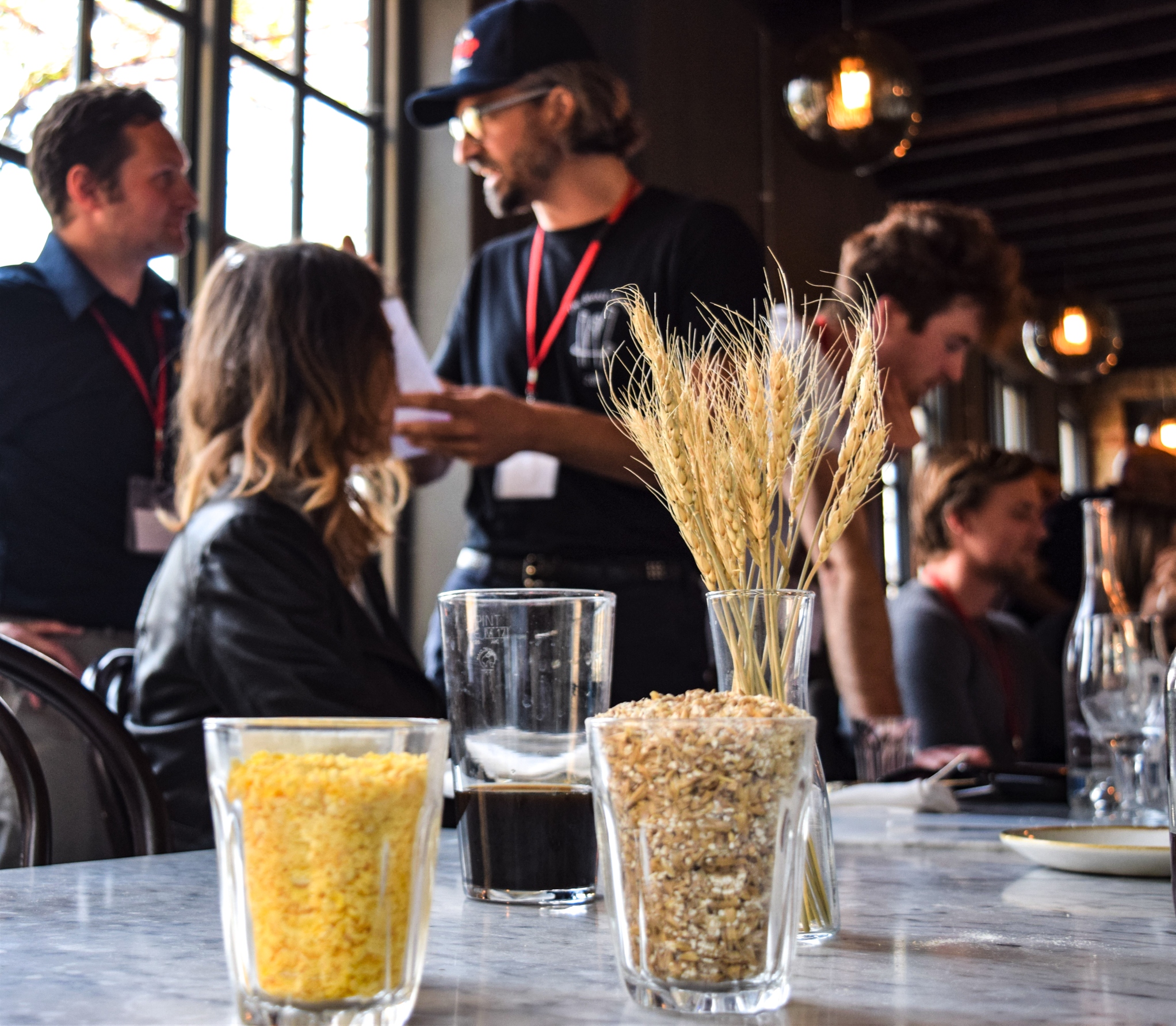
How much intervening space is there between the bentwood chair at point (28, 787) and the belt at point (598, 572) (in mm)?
1094

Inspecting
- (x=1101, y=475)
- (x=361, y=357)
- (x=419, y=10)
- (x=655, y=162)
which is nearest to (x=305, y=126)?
(x=419, y=10)

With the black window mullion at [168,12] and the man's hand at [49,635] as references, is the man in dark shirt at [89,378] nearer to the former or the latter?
the man's hand at [49,635]

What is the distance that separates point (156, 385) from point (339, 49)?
1.77 metres

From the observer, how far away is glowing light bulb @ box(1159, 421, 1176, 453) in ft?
32.6

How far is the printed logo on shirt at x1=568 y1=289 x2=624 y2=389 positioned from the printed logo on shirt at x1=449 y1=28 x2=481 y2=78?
1.54 ft

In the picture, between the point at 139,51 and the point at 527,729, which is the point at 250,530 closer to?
the point at 527,729

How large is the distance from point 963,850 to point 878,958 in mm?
502

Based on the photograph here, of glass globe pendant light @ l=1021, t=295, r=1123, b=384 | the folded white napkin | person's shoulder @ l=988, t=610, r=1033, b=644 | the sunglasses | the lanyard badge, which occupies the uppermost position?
glass globe pendant light @ l=1021, t=295, r=1123, b=384

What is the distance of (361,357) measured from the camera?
1.71m

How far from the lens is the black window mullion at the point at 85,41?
2.91 m

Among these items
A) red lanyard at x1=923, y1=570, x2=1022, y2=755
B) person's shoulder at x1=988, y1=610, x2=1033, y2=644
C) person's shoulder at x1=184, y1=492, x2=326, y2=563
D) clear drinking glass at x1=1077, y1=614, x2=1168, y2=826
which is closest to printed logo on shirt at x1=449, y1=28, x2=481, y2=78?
person's shoulder at x1=184, y1=492, x2=326, y2=563

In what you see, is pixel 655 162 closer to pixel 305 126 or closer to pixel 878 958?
pixel 305 126

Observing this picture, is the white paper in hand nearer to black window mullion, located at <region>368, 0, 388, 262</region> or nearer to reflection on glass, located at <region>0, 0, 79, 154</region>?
reflection on glass, located at <region>0, 0, 79, 154</region>

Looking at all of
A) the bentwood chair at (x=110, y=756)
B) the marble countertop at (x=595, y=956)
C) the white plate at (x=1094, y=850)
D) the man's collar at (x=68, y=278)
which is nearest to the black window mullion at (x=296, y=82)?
the man's collar at (x=68, y=278)
